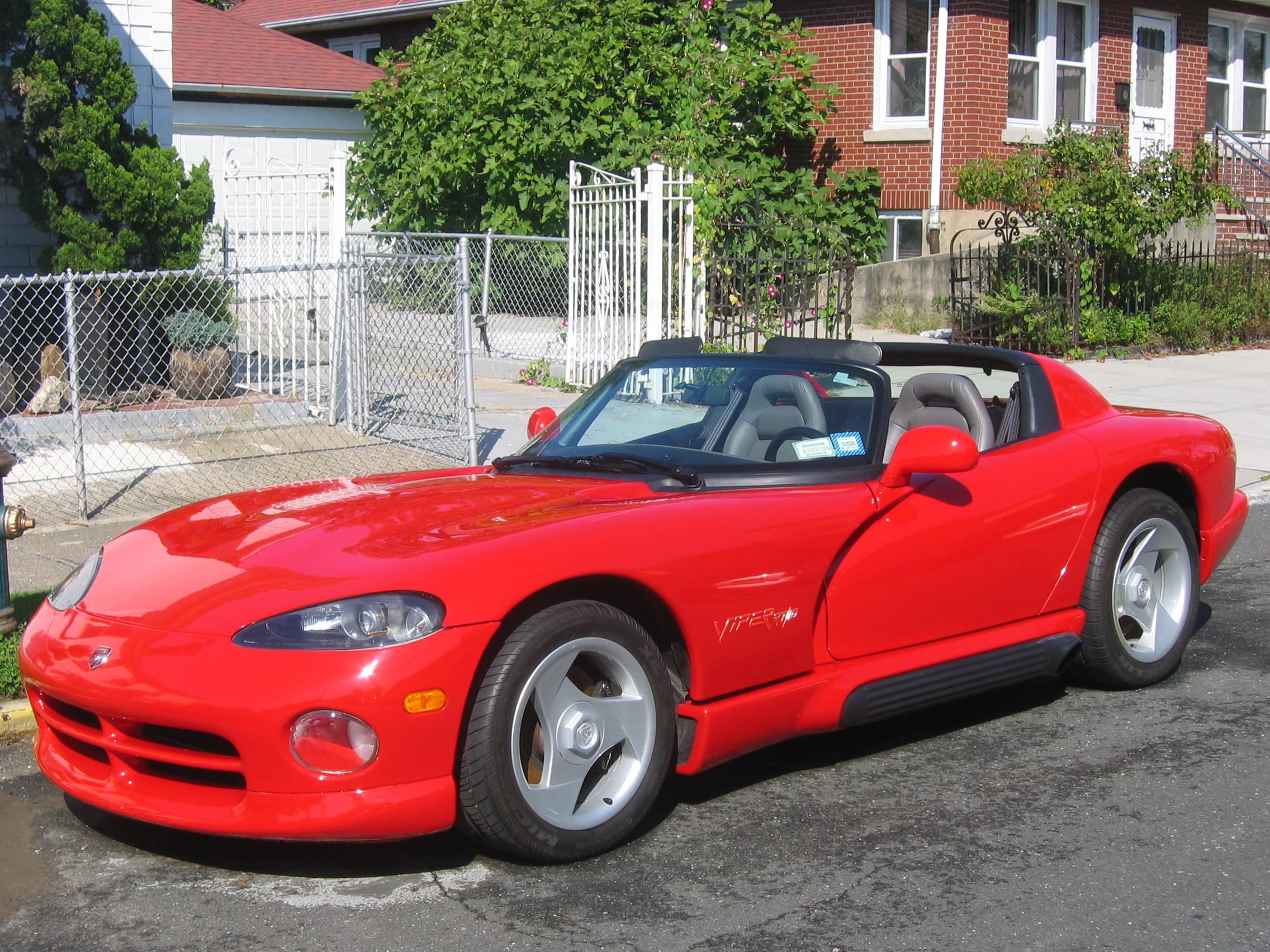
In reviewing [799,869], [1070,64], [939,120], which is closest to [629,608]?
[799,869]

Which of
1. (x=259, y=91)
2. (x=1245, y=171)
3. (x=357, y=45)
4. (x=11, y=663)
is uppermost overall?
(x=357, y=45)

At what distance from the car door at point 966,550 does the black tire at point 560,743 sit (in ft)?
2.42

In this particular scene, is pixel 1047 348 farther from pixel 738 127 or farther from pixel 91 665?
pixel 91 665

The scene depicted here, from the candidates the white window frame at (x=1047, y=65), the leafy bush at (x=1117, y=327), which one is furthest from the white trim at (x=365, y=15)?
the leafy bush at (x=1117, y=327)

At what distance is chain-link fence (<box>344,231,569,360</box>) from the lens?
15.1 meters

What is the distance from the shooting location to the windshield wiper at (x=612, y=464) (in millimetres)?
4215

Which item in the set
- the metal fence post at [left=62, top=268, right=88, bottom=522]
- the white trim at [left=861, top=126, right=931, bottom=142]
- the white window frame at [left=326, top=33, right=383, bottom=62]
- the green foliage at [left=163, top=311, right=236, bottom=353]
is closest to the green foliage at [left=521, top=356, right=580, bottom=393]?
the green foliage at [left=163, top=311, right=236, bottom=353]

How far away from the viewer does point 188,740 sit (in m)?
3.44

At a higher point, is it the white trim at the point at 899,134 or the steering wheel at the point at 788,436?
the white trim at the point at 899,134

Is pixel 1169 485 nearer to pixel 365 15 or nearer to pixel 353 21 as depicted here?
A: pixel 365 15

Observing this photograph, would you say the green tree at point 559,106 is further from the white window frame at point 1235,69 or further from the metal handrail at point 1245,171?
the white window frame at point 1235,69

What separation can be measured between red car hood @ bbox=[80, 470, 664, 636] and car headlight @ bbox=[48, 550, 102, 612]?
1.4 inches

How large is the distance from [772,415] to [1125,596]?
1601mm

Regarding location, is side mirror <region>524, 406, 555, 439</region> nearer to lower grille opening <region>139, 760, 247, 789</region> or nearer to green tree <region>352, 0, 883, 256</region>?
lower grille opening <region>139, 760, 247, 789</region>
